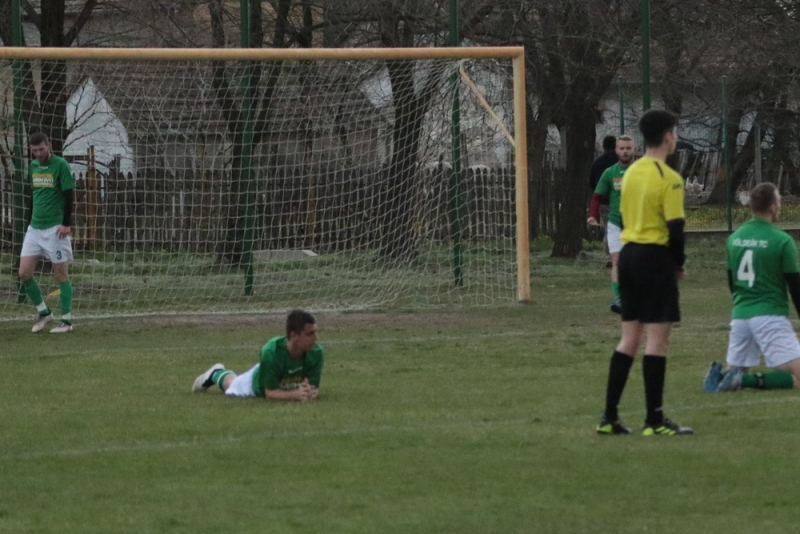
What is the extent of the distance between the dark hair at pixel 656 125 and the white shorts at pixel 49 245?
331 inches

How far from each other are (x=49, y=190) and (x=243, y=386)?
225 inches

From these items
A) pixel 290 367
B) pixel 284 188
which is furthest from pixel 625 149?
pixel 290 367

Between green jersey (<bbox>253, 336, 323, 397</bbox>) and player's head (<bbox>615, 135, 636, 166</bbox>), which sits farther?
player's head (<bbox>615, 135, 636, 166</bbox>)

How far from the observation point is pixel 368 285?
18094 millimetres

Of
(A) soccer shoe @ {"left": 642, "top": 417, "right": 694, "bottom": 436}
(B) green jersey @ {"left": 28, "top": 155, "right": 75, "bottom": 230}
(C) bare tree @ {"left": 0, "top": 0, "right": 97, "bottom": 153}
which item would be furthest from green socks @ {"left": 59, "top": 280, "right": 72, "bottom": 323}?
(A) soccer shoe @ {"left": 642, "top": 417, "right": 694, "bottom": 436}

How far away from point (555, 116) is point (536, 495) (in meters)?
20.2

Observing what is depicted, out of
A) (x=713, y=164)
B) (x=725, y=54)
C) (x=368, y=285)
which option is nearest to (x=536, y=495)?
(x=368, y=285)

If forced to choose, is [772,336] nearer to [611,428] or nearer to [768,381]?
[768,381]

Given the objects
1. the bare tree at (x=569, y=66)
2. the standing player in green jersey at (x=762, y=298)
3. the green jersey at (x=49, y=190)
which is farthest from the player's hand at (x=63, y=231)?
the bare tree at (x=569, y=66)

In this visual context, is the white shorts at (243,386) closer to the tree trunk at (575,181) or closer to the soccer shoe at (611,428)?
the soccer shoe at (611,428)

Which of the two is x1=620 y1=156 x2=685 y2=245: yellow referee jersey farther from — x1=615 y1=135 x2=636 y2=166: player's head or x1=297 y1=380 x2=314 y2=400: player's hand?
x1=615 y1=135 x2=636 y2=166: player's head

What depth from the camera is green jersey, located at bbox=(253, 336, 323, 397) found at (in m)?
9.19

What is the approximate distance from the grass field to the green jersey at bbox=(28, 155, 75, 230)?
2.01 meters

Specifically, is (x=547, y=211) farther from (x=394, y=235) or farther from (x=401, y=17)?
(x=394, y=235)
